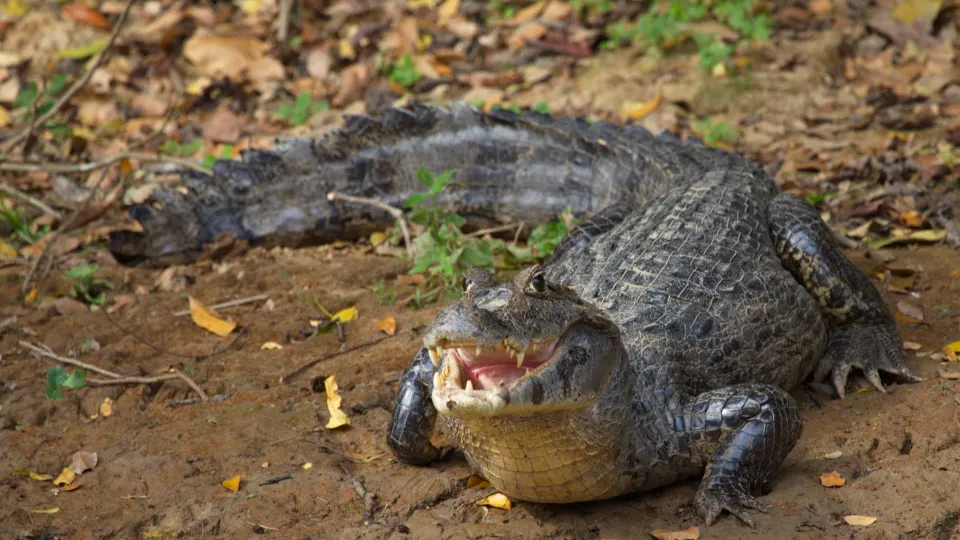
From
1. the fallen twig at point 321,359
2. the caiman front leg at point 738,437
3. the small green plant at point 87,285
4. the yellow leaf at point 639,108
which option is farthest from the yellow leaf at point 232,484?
the yellow leaf at point 639,108

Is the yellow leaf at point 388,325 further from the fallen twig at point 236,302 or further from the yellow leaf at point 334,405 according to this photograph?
the fallen twig at point 236,302

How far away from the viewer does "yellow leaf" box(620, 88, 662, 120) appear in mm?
7605

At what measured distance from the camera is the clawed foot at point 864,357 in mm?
4285

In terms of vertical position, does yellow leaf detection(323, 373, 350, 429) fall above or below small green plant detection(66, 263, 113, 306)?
above

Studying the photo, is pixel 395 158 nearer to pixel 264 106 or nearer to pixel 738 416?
pixel 264 106

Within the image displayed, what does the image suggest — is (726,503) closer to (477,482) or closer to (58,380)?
(477,482)

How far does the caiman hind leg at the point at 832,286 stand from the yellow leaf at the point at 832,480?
0.94 m

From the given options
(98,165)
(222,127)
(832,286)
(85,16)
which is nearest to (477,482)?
(832,286)

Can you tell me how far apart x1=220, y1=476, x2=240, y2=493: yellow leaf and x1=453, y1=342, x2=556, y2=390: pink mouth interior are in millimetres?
1275

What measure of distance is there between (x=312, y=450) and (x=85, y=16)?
643 centimetres

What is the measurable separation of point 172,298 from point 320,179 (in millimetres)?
1169

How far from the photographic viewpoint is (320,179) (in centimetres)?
614

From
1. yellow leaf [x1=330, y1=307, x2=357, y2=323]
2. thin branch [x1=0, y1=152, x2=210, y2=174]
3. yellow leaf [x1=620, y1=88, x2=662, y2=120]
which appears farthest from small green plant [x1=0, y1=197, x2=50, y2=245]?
yellow leaf [x1=620, y1=88, x2=662, y2=120]

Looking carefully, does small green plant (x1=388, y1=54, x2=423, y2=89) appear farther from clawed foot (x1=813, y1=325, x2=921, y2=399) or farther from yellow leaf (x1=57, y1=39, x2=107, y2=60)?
clawed foot (x1=813, y1=325, x2=921, y2=399)
